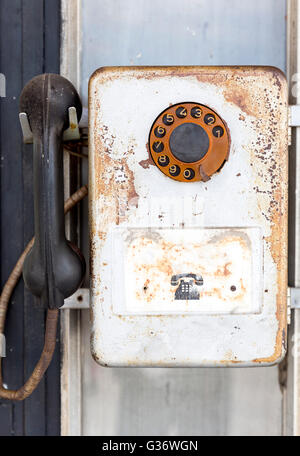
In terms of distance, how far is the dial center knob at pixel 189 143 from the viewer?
58cm

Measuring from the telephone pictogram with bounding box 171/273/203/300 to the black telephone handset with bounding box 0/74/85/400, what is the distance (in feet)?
0.59

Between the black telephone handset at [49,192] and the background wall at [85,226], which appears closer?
the black telephone handset at [49,192]

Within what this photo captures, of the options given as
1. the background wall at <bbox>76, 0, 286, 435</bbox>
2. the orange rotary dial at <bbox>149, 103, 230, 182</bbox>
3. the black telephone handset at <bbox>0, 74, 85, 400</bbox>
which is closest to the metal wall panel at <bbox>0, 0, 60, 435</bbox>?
the background wall at <bbox>76, 0, 286, 435</bbox>

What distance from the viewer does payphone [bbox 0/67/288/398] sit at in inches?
24.0

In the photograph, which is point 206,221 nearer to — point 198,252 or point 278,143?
point 198,252

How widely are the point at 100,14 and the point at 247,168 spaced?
1.81 feet

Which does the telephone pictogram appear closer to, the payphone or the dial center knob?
the payphone

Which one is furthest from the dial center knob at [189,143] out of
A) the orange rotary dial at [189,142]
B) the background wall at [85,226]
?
the background wall at [85,226]

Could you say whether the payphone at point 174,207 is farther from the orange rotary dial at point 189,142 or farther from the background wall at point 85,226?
the background wall at point 85,226

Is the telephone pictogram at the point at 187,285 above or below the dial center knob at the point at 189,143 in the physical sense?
below

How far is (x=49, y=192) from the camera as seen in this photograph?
0.61m

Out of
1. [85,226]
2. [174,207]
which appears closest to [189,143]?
[174,207]

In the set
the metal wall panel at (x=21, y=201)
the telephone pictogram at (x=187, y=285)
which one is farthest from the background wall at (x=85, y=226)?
the telephone pictogram at (x=187, y=285)
